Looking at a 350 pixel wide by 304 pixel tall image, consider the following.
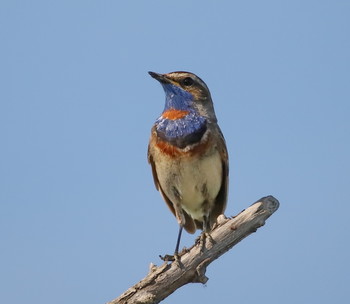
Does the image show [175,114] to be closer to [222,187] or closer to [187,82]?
[187,82]

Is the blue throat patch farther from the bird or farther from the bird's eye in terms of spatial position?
the bird's eye

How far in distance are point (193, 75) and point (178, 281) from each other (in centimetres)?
289

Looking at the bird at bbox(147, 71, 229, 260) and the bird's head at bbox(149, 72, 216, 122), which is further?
the bird's head at bbox(149, 72, 216, 122)

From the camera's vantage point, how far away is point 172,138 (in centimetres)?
916

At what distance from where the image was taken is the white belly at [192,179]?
9055mm

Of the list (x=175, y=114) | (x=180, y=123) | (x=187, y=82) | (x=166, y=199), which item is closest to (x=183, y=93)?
(x=187, y=82)

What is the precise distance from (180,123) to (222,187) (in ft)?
3.60

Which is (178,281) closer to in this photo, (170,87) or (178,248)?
(178,248)

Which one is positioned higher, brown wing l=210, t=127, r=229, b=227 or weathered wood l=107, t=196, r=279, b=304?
brown wing l=210, t=127, r=229, b=227

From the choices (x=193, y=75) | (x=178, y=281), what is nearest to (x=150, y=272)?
(x=178, y=281)

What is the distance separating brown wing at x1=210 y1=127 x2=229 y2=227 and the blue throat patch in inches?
11.7

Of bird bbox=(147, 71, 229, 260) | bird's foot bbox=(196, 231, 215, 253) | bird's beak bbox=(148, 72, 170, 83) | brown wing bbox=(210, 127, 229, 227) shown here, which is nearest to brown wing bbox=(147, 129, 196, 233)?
bird bbox=(147, 71, 229, 260)

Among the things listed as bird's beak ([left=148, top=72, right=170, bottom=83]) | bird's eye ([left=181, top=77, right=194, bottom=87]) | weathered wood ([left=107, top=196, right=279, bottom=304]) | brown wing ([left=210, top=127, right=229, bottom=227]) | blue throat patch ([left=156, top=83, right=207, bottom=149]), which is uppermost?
bird's beak ([left=148, top=72, right=170, bottom=83])

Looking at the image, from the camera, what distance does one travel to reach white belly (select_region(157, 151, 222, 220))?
905cm
